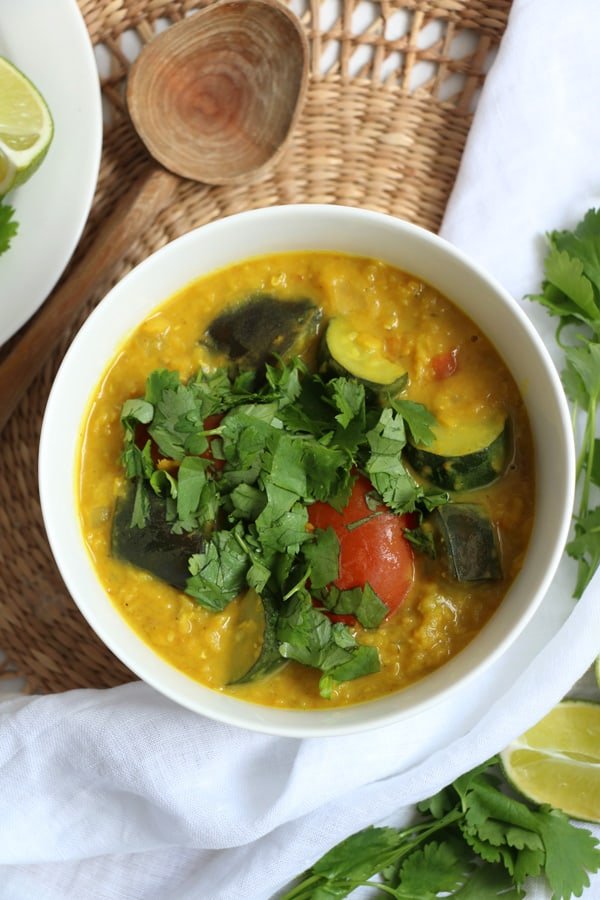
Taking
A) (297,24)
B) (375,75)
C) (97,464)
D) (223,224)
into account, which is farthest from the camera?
(375,75)

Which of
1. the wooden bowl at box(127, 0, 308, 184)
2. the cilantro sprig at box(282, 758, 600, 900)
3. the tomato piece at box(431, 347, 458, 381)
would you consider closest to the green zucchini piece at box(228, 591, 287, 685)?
the tomato piece at box(431, 347, 458, 381)

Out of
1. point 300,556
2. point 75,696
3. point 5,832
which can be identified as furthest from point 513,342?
point 5,832

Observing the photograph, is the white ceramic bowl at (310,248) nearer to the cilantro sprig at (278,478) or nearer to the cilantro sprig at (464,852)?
the cilantro sprig at (278,478)

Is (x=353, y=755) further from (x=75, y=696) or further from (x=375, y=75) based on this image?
(x=375, y=75)

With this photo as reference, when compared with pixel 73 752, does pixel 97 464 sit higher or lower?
higher

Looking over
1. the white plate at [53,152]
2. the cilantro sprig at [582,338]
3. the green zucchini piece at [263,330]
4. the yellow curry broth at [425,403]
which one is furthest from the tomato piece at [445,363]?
the white plate at [53,152]

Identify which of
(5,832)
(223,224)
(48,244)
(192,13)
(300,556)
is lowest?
(5,832)
